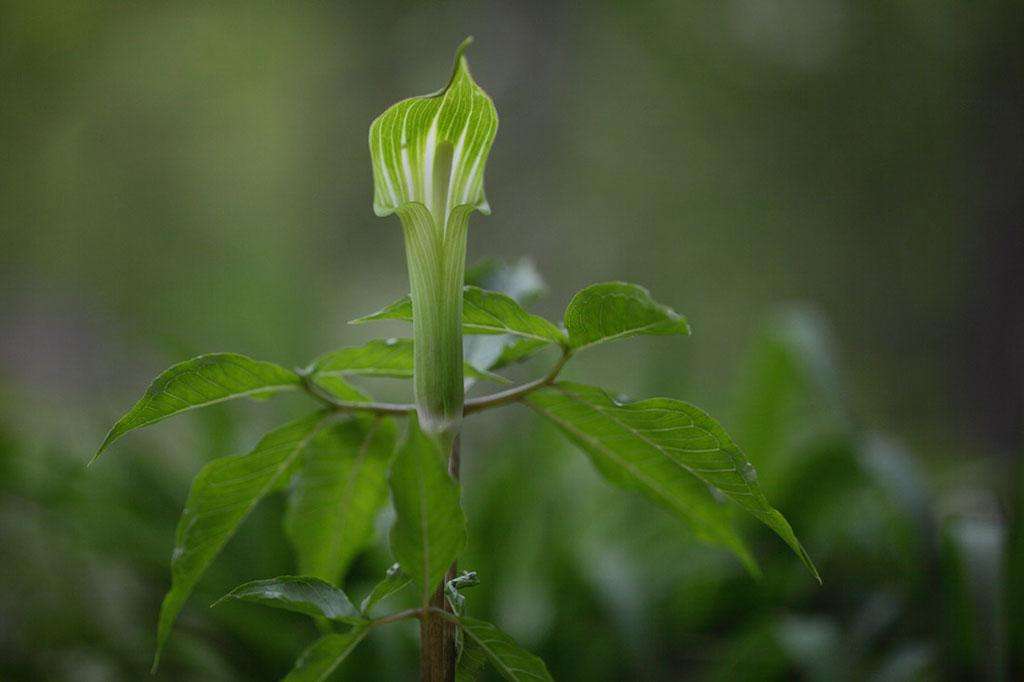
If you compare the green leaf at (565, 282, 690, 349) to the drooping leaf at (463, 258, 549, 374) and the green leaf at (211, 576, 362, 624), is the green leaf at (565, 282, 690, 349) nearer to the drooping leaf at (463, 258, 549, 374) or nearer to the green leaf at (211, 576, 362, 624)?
the drooping leaf at (463, 258, 549, 374)

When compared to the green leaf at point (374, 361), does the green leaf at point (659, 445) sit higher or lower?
lower

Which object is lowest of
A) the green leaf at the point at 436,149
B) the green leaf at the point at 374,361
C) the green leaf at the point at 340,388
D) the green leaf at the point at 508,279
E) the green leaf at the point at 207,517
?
the green leaf at the point at 207,517

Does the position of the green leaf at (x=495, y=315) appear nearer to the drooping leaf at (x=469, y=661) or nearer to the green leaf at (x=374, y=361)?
the green leaf at (x=374, y=361)

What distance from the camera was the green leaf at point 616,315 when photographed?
29 centimetres

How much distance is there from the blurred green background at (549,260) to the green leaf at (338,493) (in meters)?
0.30

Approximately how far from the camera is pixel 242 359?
0.33 meters

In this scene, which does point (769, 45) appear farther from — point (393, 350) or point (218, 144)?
point (393, 350)

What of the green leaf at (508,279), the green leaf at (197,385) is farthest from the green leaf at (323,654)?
the green leaf at (508,279)

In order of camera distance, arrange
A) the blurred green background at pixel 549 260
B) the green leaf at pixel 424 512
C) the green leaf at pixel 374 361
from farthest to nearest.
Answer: the blurred green background at pixel 549 260
the green leaf at pixel 374 361
the green leaf at pixel 424 512

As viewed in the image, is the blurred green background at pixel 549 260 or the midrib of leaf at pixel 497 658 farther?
the blurred green background at pixel 549 260

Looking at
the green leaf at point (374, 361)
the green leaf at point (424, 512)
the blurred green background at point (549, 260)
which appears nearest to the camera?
the green leaf at point (424, 512)

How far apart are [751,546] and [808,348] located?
212 mm

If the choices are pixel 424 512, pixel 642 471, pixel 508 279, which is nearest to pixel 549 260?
pixel 508 279

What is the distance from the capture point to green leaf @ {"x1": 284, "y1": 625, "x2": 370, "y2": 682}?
0.97 feet
